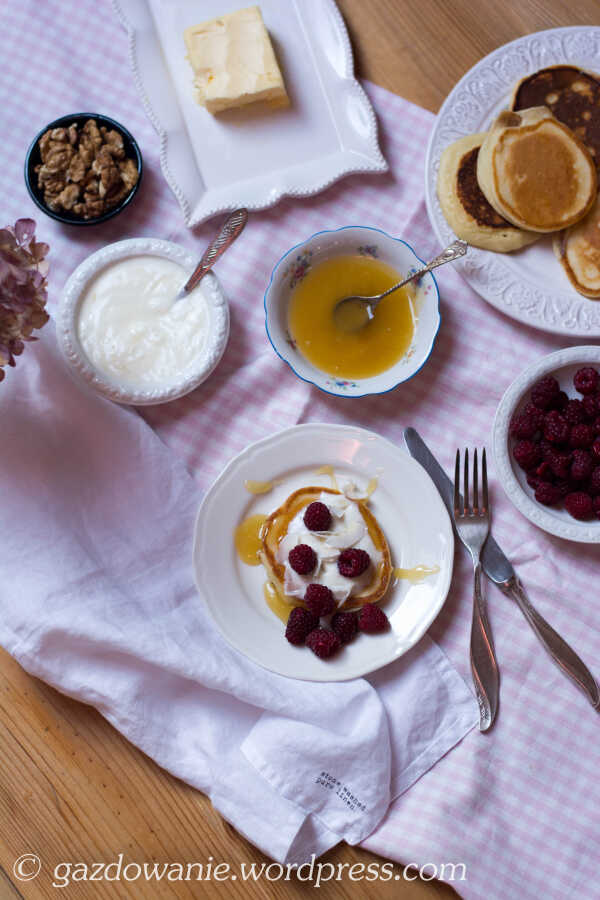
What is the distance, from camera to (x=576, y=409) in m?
1.39

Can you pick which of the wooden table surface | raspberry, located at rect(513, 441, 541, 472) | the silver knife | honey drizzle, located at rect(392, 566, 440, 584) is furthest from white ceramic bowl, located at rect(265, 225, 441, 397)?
the wooden table surface

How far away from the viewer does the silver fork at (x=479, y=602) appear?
1.39 metres

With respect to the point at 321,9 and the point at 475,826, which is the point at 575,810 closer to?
the point at 475,826

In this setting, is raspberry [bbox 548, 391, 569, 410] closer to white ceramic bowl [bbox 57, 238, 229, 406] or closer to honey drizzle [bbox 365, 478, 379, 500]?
honey drizzle [bbox 365, 478, 379, 500]

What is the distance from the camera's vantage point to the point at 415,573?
1419mm

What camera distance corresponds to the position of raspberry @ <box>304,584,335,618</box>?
52.3 inches

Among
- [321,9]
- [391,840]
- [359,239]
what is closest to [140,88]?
[321,9]

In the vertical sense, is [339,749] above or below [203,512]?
below

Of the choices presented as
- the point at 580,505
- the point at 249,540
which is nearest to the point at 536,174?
the point at 580,505

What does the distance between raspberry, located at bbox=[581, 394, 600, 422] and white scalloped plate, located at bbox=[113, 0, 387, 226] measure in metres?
0.57

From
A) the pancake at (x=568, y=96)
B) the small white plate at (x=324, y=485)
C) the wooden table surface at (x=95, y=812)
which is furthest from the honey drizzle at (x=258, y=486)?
the pancake at (x=568, y=96)

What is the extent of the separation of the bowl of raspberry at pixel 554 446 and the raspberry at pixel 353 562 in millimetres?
281

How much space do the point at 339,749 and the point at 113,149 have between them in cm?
113

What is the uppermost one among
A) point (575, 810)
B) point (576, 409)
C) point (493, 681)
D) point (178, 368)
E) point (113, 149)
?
point (113, 149)
